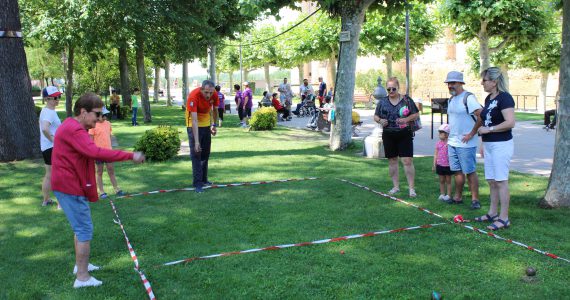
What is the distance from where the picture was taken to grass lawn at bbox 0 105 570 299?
420cm

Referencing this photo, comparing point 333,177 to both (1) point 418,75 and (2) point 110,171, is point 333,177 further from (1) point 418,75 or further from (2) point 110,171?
(1) point 418,75

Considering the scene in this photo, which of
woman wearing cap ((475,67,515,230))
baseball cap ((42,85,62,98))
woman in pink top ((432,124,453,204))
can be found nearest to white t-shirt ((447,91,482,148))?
woman in pink top ((432,124,453,204))

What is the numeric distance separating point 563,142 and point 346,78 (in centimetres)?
633

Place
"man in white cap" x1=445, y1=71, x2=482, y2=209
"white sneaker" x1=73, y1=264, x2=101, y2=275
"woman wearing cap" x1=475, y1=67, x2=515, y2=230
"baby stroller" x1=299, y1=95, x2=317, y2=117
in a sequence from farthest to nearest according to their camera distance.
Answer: "baby stroller" x1=299, y1=95, x2=317, y2=117, "man in white cap" x1=445, y1=71, x2=482, y2=209, "woman wearing cap" x1=475, y1=67, x2=515, y2=230, "white sneaker" x1=73, y1=264, x2=101, y2=275

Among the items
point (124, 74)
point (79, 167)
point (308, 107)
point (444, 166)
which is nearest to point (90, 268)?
point (79, 167)

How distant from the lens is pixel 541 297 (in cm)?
388

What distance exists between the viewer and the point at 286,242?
539 centimetres

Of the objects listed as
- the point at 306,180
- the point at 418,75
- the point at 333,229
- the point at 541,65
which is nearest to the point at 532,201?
the point at 333,229

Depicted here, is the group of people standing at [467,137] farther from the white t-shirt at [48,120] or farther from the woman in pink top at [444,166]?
the white t-shirt at [48,120]

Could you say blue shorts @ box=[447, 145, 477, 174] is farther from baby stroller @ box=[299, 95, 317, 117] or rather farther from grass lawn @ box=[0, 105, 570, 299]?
baby stroller @ box=[299, 95, 317, 117]

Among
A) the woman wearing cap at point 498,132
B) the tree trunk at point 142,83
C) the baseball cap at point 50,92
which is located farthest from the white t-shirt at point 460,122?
the tree trunk at point 142,83

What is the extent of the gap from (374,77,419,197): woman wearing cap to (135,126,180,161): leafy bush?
5.40m

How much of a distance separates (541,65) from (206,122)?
21909 mm

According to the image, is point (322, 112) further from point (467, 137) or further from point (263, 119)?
point (467, 137)
